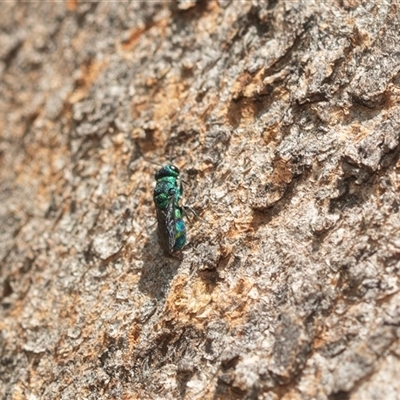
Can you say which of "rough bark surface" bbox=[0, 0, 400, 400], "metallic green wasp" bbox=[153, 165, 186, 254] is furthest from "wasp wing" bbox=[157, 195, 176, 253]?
"rough bark surface" bbox=[0, 0, 400, 400]

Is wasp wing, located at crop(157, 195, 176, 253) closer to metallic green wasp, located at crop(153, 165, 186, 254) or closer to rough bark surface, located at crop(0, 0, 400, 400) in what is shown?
metallic green wasp, located at crop(153, 165, 186, 254)

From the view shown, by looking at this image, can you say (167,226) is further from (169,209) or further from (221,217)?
(221,217)

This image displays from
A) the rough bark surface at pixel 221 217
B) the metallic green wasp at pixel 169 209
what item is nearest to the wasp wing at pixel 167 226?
the metallic green wasp at pixel 169 209

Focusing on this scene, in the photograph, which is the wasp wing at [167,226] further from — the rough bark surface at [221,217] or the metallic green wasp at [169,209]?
the rough bark surface at [221,217]

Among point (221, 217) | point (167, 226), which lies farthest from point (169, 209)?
point (221, 217)

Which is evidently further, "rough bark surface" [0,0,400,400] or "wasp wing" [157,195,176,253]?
"wasp wing" [157,195,176,253]

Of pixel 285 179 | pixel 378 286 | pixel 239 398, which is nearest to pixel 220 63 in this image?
pixel 285 179
